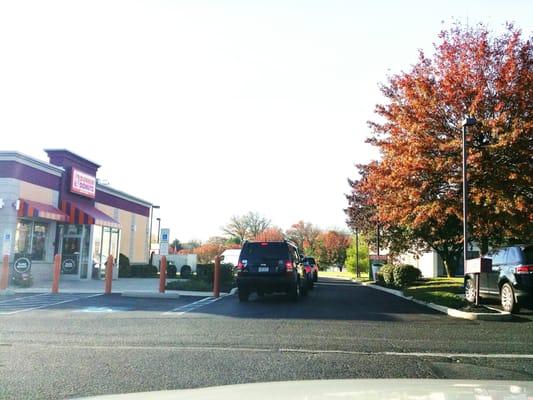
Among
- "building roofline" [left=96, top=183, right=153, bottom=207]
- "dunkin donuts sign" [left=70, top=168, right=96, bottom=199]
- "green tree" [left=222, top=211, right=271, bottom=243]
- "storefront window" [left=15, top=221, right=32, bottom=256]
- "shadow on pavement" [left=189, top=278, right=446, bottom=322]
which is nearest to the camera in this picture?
"shadow on pavement" [left=189, top=278, right=446, bottom=322]

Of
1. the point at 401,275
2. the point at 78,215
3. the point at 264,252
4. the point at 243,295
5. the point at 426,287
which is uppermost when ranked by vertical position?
the point at 78,215

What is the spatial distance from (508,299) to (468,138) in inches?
276

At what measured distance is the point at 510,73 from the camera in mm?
17672

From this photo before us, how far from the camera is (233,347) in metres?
8.19

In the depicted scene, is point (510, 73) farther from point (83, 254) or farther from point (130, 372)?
point (83, 254)

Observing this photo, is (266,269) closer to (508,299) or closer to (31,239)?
(508,299)

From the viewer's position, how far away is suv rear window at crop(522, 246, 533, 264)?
499 inches

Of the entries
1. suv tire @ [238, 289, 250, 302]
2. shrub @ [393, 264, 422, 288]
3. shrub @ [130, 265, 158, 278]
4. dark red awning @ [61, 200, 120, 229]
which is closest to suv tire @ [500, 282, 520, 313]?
suv tire @ [238, 289, 250, 302]

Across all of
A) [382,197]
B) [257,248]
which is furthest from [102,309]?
[382,197]

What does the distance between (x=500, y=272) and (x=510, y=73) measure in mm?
7458

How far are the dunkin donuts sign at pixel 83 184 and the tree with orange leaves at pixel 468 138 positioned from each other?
1486cm

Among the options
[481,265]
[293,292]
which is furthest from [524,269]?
[293,292]

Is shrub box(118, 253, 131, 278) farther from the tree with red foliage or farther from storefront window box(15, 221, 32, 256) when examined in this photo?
the tree with red foliage

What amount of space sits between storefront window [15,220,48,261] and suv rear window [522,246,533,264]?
19.1 meters
